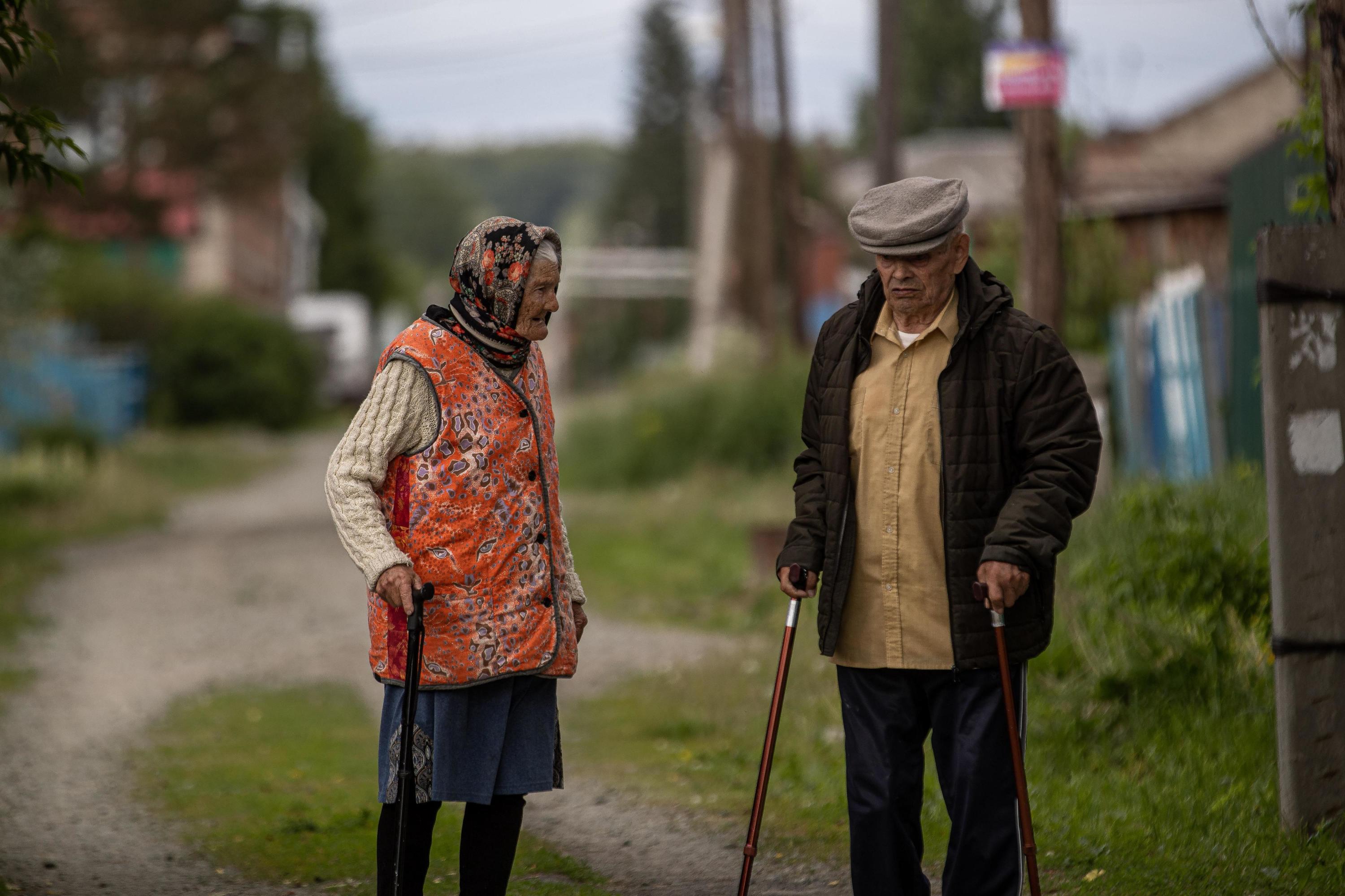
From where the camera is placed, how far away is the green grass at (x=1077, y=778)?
5.04 metres

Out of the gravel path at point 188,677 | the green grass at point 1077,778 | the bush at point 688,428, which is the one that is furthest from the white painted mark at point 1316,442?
the bush at point 688,428

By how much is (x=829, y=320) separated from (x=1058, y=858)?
207 centimetres

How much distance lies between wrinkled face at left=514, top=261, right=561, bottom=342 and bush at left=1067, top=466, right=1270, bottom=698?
339 centimetres

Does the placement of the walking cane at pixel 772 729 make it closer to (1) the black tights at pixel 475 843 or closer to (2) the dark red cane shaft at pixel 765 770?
(2) the dark red cane shaft at pixel 765 770

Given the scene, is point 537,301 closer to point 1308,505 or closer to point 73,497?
point 1308,505

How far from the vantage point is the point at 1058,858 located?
5.32 m

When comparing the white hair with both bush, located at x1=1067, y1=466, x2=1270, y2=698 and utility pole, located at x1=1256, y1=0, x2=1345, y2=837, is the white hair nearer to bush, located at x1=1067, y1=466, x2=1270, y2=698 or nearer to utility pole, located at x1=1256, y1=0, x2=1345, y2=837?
utility pole, located at x1=1256, y1=0, x2=1345, y2=837

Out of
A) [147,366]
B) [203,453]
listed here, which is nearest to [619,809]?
[203,453]

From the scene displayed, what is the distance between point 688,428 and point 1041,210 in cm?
999

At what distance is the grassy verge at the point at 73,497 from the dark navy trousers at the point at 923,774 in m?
6.74

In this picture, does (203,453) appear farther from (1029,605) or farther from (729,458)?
(1029,605)

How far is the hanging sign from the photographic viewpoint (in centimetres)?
924

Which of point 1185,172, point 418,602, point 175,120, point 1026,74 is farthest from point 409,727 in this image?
point 1185,172

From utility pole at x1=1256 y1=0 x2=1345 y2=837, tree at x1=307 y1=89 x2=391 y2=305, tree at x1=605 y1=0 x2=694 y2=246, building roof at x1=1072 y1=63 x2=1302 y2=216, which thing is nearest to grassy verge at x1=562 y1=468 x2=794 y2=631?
utility pole at x1=1256 y1=0 x2=1345 y2=837
